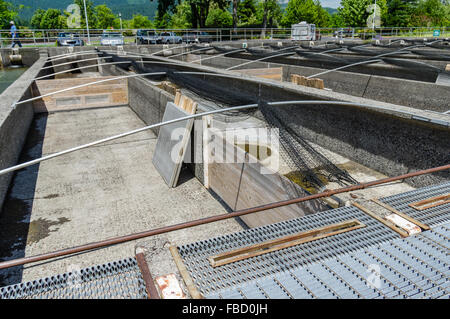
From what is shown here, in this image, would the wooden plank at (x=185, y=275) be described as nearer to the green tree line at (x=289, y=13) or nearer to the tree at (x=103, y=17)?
the green tree line at (x=289, y=13)

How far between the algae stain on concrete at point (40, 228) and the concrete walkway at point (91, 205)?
0.02m

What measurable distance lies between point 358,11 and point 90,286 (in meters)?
81.9

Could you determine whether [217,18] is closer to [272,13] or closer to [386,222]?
[272,13]

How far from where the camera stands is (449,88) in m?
8.53

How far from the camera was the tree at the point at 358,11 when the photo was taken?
236ft

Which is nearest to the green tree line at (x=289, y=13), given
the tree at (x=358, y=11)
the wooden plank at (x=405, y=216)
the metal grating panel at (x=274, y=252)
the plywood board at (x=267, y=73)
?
the tree at (x=358, y=11)

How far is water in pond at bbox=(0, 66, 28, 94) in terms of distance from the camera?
27164 millimetres

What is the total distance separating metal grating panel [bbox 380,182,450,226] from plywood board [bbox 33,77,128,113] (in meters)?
13.7

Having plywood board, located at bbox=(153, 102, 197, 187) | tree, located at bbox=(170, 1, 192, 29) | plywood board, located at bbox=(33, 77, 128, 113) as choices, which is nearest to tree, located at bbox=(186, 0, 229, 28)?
tree, located at bbox=(170, 1, 192, 29)

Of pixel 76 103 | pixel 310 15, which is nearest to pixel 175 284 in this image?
pixel 76 103

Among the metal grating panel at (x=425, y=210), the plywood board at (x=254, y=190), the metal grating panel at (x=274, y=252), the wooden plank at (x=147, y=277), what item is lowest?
the plywood board at (x=254, y=190)

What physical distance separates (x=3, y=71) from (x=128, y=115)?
2542 cm
